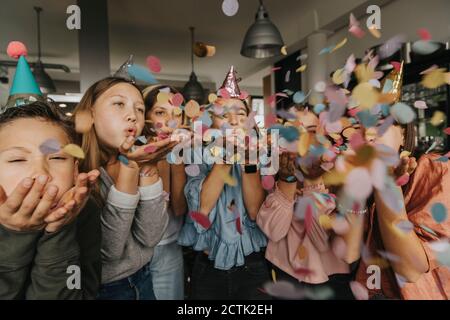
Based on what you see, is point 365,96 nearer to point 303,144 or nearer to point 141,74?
point 303,144

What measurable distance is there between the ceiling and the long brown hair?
1.93 ft

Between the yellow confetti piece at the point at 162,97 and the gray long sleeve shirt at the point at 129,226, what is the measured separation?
0.66 ft

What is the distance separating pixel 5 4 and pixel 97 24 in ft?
5.39

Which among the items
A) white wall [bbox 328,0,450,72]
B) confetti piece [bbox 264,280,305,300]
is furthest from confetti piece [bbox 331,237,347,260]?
white wall [bbox 328,0,450,72]

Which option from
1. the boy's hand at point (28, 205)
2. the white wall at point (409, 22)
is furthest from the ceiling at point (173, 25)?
the boy's hand at point (28, 205)

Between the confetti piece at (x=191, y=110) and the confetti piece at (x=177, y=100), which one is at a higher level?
the confetti piece at (x=177, y=100)

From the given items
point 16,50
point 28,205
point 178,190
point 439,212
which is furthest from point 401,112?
point 16,50

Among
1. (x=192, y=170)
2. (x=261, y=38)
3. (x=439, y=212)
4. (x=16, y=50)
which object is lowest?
(x=439, y=212)

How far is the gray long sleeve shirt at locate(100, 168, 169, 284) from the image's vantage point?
0.78m

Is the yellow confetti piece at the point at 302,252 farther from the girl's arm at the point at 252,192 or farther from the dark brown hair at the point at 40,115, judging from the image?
the dark brown hair at the point at 40,115

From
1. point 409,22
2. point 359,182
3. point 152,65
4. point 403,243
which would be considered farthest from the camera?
point 409,22

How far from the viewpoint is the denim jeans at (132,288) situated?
0.82m

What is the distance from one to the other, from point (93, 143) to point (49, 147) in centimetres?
11

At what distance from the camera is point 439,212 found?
763 millimetres
